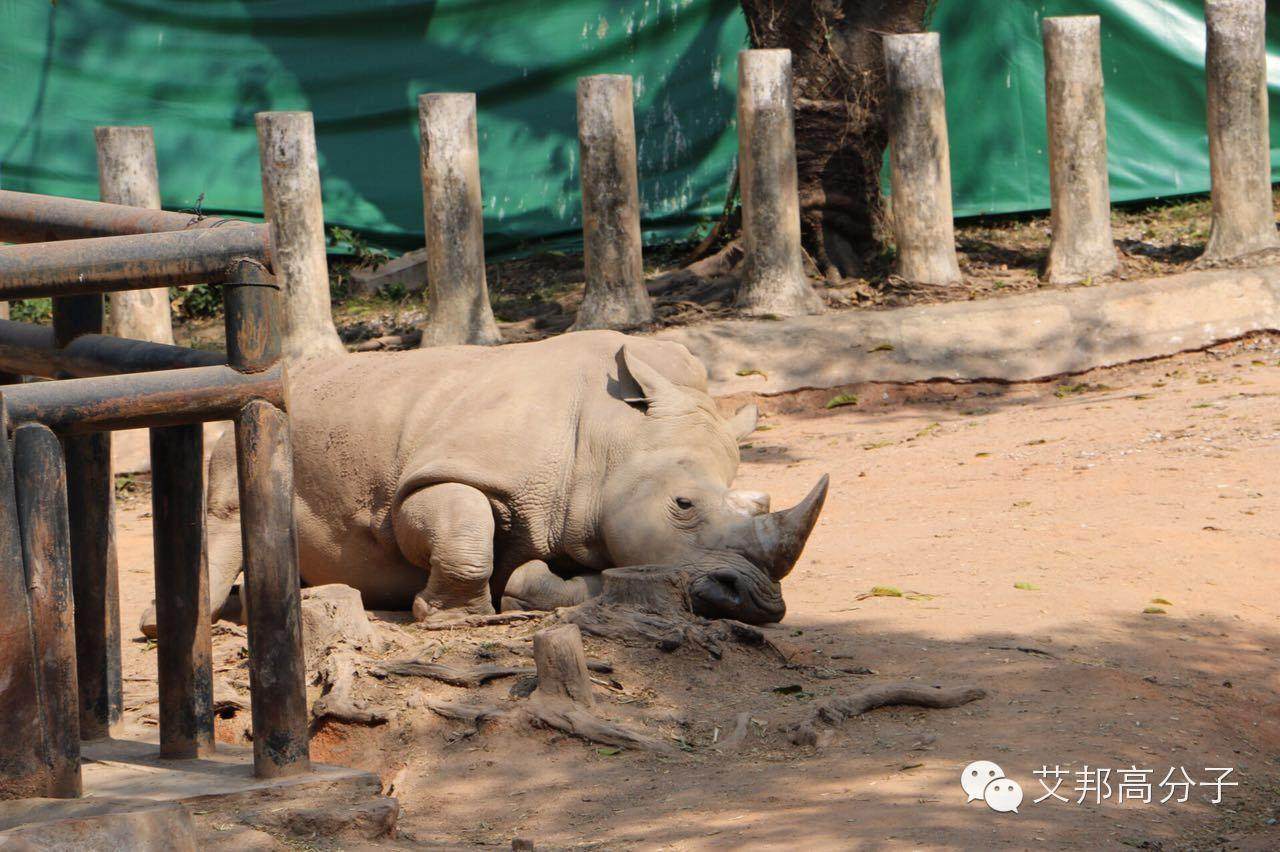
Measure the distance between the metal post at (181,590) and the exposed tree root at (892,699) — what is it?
1.69 m

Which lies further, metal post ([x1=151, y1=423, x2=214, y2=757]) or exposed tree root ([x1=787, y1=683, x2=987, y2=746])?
exposed tree root ([x1=787, y1=683, x2=987, y2=746])

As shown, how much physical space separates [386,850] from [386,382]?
3150mm

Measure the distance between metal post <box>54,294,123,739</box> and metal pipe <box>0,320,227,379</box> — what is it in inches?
2.7

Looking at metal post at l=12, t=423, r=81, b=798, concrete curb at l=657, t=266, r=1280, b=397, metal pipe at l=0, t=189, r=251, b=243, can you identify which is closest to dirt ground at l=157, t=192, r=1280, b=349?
concrete curb at l=657, t=266, r=1280, b=397

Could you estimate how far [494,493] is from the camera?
616 centimetres

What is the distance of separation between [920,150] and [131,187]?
5.02m

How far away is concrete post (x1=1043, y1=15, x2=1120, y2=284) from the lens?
11.1m

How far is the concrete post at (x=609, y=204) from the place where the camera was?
10.7 meters

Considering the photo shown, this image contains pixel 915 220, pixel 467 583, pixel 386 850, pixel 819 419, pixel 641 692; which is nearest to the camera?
pixel 386 850

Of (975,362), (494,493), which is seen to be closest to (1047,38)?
(975,362)

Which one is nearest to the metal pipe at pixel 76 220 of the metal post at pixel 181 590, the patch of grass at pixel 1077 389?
the metal post at pixel 181 590

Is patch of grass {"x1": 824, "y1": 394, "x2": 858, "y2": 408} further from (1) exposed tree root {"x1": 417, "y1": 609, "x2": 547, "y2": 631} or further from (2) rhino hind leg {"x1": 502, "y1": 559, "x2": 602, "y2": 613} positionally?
(1) exposed tree root {"x1": 417, "y1": 609, "x2": 547, "y2": 631}

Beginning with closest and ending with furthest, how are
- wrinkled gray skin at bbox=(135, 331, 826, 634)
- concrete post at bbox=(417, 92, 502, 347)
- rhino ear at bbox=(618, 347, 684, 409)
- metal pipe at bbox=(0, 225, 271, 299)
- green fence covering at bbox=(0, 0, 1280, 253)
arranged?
metal pipe at bbox=(0, 225, 271, 299), wrinkled gray skin at bbox=(135, 331, 826, 634), rhino ear at bbox=(618, 347, 684, 409), concrete post at bbox=(417, 92, 502, 347), green fence covering at bbox=(0, 0, 1280, 253)

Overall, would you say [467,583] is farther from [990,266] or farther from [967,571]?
[990,266]
